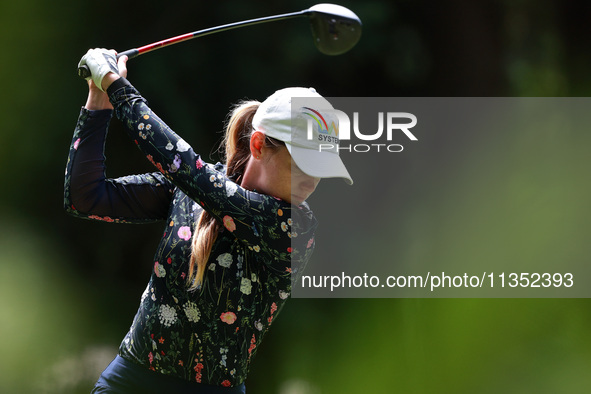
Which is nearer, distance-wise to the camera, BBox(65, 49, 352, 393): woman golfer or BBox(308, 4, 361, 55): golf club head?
BBox(65, 49, 352, 393): woman golfer

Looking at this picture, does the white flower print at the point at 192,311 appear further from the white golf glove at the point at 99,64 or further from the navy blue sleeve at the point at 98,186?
the white golf glove at the point at 99,64

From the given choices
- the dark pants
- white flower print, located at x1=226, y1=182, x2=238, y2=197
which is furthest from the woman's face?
the dark pants

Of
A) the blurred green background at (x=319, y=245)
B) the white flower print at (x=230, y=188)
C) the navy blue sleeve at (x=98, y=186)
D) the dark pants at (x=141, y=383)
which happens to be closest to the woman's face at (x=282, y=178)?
the white flower print at (x=230, y=188)

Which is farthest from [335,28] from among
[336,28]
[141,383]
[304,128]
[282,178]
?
[141,383]

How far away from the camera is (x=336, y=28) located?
1.43 m

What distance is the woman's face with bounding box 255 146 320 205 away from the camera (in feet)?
4.50

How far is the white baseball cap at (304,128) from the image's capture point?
136 cm

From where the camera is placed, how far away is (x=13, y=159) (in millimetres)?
A: 2670

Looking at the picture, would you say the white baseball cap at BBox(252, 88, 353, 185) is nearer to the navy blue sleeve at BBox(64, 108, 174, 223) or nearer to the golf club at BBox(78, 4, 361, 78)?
the golf club at BBox(78, 4, 361, 78)

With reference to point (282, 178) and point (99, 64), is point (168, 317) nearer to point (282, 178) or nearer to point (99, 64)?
point (282, 178)

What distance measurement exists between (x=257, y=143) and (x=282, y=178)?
0.09 m

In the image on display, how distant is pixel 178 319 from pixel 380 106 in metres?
1.68

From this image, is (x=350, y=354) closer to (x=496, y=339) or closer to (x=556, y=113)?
(x=496, y=339)

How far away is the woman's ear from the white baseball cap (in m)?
0.01
